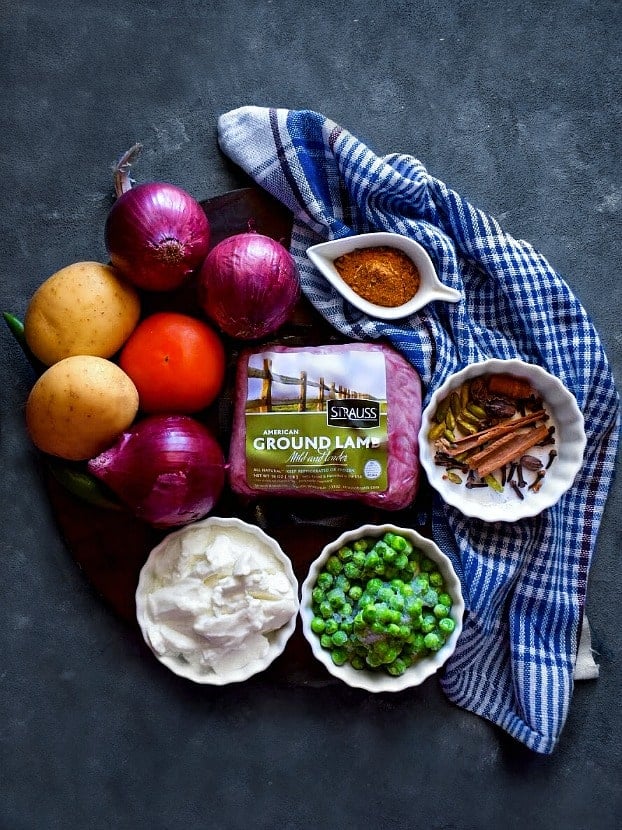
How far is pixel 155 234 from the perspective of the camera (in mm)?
1250

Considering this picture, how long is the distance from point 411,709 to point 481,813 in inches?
9.2

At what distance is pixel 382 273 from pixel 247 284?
261 millimetres

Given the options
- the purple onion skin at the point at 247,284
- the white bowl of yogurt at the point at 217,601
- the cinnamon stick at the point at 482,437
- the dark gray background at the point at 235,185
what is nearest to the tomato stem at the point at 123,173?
the dark gray background at the point at 235,185

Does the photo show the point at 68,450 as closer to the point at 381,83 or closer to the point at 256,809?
the point at 256,809

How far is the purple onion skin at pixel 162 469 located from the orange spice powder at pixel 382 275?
0.40m

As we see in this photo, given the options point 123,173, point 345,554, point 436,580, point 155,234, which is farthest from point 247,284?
point 436,580

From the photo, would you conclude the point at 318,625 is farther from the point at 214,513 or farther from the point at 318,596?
the point at 214,513

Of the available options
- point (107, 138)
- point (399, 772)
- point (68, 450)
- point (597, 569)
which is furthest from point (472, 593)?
point (107, 138)

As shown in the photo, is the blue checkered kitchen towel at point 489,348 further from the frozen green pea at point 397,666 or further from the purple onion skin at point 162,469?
the purple onion skin at point 162,469

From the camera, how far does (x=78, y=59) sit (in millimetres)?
1550

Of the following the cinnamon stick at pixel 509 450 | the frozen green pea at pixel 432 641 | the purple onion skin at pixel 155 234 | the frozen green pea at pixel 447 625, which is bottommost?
the frozen green pea at pixel 432 641

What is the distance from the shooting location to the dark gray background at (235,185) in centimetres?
139

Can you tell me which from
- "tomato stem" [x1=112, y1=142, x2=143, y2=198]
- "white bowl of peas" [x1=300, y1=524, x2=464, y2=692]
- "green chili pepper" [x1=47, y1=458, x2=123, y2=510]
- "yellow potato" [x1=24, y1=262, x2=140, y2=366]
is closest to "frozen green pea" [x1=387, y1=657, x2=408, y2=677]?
"white bowl of peas" [x1=300, y1=524, x2=464, y2=692]

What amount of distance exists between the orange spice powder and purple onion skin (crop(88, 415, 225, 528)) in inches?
15.8
